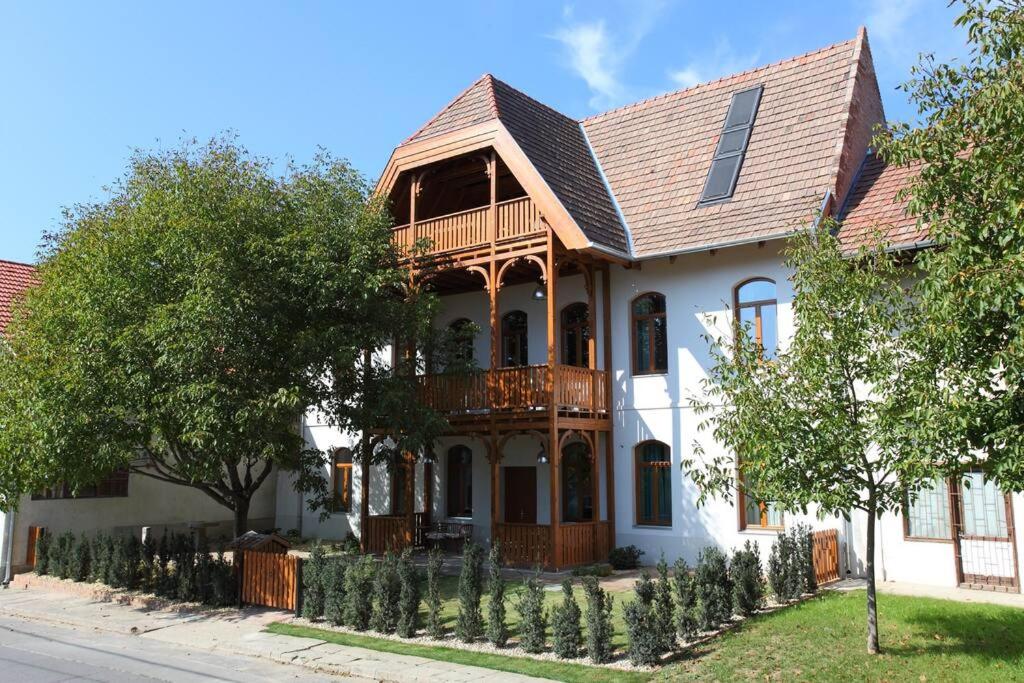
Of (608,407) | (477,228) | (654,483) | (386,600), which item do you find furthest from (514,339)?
(386,600)

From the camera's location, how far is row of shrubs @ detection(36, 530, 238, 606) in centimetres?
1525

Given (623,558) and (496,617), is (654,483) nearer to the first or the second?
(623,558)

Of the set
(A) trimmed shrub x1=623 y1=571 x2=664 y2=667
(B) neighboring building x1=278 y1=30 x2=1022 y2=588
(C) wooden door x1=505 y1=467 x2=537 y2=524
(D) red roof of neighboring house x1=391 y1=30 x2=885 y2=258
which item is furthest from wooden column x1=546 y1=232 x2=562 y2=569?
(A) trimmed shrub x1=623 y1=571 x2=664 y2=667

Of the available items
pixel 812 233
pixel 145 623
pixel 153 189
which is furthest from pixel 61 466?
pixel 812 233

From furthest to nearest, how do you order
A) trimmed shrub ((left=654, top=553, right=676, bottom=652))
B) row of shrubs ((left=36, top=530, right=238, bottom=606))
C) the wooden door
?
the wooden door < row of shrubs ((left=36, top=530, right=238, bottom=606)) < trimmed shrub ((left=654, top=553, right=676, bottom=652))

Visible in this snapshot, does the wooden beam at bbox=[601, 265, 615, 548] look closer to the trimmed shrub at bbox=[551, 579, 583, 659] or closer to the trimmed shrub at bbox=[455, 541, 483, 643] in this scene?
the trimmed shrub at bbox=[455, 541, 483, 643]

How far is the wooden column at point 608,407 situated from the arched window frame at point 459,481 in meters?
4.57

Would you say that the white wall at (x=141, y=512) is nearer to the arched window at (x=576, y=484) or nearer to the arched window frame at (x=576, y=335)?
the arched window at (x=576, y=484)

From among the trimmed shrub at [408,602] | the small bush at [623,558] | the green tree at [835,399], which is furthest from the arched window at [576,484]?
the green tree at [835,399]

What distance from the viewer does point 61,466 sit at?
14.8 metres

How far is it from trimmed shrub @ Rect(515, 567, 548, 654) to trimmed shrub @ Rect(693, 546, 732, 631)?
2222 millimetres

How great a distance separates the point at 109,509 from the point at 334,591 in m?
12.0

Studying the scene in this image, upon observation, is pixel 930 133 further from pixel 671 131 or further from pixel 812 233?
pixel 671 131

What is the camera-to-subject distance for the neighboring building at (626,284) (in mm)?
17328
